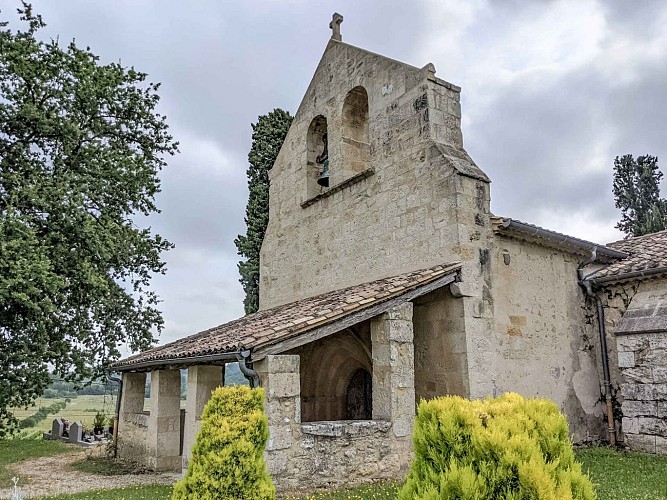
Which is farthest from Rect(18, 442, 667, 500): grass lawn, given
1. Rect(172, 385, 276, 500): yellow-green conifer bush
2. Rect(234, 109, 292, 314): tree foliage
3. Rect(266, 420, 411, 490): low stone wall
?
Rect(234, 109, 292, 314): tree foliage

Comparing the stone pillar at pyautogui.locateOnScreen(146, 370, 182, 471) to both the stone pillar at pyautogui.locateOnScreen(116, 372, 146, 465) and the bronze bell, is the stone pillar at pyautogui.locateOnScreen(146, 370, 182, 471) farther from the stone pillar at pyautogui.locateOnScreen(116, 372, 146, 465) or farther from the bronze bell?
the bronze bell

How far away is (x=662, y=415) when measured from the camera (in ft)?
24.6

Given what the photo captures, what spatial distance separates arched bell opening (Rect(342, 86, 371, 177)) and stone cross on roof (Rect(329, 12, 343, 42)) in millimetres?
1458

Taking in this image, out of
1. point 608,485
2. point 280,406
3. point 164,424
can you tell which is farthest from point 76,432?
point 608,485

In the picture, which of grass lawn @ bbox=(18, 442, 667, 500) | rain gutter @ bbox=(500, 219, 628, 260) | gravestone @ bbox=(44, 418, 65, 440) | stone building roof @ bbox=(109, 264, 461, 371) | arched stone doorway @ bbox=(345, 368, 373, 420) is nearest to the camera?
grass lawn @ bbox=(18, 442, 667, 500)

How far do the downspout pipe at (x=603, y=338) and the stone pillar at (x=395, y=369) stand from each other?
3.61 m

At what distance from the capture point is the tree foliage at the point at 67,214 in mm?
10086

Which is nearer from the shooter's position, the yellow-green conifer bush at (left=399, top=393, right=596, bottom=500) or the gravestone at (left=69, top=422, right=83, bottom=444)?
the yellow-green conifer bush at (left=399, top=393, right=596, bottom=500)

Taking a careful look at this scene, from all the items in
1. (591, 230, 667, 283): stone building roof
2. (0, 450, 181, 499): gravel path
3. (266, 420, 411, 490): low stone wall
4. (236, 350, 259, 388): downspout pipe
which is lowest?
(0, 450, 181, 499): gravel path

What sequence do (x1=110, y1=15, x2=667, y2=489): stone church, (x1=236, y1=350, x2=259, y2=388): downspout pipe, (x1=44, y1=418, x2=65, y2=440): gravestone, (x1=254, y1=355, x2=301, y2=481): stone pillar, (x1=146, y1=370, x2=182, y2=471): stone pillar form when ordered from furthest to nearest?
(x1=44, y1=418, x2=65, y2=440): gravestone < (x1=146, y1=370, x2=182, y2=471): stone pillar < (x1=110, y1=15, x2=667, y2=489): stone church < (x1=236, y1=350, x2=259, y2=388): downspout pipe < (x1=254, y1=355, x2=301, y2=481): stone pillar

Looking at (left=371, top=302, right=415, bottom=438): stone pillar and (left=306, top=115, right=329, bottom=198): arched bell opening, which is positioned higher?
(left=306, top=115, right=329, bottom=198): arched bell opening

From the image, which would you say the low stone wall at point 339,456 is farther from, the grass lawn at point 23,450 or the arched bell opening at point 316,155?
the grass lawn at point 23,450

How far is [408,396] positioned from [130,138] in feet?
33.6

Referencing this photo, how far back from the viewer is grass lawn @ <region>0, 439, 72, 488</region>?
1012cm
